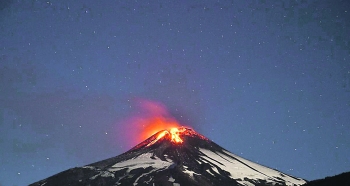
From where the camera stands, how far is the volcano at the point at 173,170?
9181 cm

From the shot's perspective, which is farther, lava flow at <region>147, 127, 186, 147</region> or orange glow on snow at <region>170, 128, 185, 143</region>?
lava flow at <region>147, 127, 186, 147</region>

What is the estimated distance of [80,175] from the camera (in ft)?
322

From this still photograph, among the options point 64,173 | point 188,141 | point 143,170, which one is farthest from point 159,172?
point 188,141

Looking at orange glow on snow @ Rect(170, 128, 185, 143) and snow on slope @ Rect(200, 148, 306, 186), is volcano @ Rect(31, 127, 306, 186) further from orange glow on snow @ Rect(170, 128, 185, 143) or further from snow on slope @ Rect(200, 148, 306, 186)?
orange glow on snow @ Rect(170, 128, 185, 143)

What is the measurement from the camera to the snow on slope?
10988cm

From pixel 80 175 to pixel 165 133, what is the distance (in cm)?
6536

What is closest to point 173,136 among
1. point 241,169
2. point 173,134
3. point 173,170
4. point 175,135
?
point 175,135

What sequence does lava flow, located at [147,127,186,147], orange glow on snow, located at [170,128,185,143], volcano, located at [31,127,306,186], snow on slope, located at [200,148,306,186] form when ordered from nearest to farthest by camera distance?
1. volcano, located at [31,127,306,186]
2. snow on slope, located at [200,148,306,186]
3. orange glow on snow, located at [170,128,185,143]
4. lava flow, located at [147,127,186,147]

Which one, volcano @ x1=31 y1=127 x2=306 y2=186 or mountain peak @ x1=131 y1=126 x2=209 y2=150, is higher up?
mountain peak @ x1=131 y1=126 x2=209 y2=150

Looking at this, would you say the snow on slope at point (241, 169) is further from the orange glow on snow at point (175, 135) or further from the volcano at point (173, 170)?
the orange glow on snow at point (175, 135)

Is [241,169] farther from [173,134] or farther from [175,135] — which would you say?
[173,134]

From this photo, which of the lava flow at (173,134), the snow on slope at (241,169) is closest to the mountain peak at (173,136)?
the lava flow at (173,134)

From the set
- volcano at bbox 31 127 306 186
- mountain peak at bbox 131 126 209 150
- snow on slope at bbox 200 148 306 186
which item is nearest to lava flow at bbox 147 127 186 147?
mountain peak at bbox 131 126 209 150

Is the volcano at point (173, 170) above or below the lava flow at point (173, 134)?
below
